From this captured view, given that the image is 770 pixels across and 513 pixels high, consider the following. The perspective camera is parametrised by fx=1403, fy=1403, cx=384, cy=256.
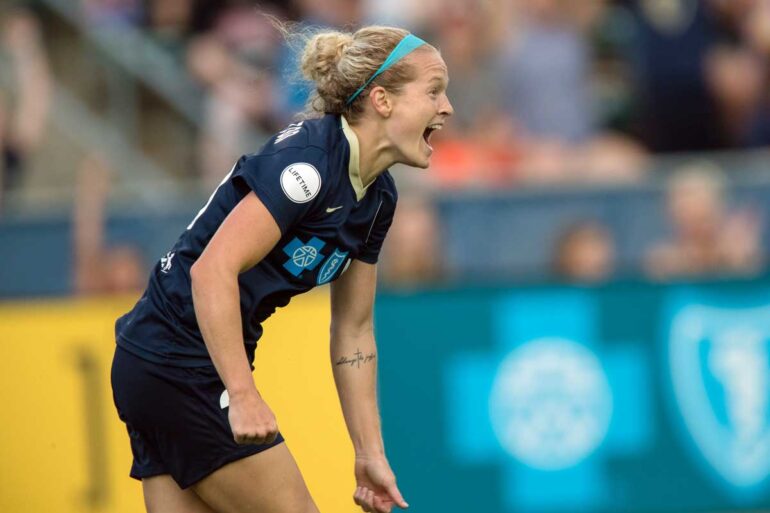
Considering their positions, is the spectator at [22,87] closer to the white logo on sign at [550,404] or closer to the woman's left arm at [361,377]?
the white logo on sign at [550,404]

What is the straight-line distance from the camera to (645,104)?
9945mm

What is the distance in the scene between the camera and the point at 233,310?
12.8ft

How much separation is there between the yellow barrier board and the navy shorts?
Result: 10.0 feet

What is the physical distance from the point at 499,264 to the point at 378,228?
4412mm

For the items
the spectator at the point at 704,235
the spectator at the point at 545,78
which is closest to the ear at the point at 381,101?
the spectator at the point at 704,235

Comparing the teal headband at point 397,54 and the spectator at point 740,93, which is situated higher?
the teal headband at point 397,54

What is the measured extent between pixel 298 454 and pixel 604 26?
5241 millimetres

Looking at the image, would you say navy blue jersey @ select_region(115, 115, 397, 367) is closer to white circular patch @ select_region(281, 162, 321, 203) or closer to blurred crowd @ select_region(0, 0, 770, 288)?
white circular patch @ select_region(281, 162, 321, 203)

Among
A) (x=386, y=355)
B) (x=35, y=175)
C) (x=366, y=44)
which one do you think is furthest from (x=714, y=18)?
(x=366, y=44)

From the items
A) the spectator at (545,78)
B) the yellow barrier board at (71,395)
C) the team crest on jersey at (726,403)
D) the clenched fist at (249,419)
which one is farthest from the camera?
the spectator at (545,78)

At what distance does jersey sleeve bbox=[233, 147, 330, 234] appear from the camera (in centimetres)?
397

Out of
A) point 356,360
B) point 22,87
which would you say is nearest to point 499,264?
point 22,87

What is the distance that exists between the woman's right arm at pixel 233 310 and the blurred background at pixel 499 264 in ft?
11.2

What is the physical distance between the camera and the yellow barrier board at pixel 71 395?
7574 mm
